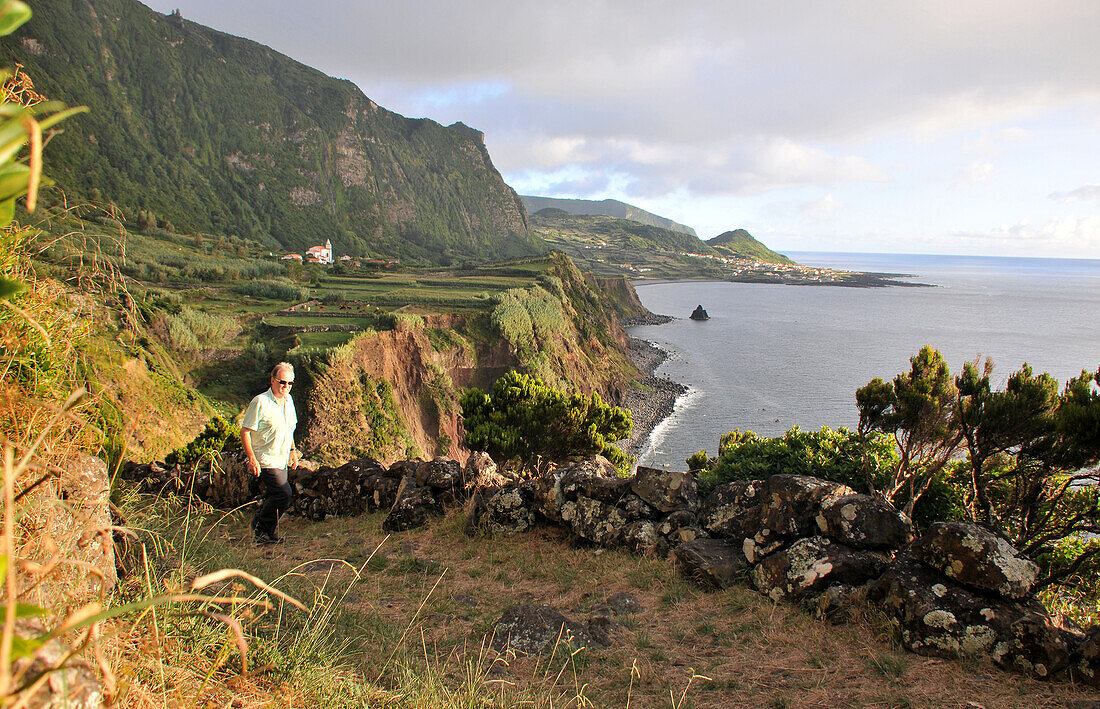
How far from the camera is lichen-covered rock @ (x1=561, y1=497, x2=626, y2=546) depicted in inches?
307

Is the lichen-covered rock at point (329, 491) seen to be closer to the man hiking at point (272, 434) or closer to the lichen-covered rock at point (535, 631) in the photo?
the man hiking at point (272, 434)

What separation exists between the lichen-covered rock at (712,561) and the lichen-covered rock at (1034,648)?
238 cm

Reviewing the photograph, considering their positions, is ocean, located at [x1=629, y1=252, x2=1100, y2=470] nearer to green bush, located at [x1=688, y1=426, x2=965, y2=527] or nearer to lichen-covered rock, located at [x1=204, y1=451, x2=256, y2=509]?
green bush, located at [x1=688, y1=426, x2=965, y2=527]

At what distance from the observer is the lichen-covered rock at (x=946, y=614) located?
15.7 feet

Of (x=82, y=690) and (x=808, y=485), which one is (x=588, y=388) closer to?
(x=808, y=485)

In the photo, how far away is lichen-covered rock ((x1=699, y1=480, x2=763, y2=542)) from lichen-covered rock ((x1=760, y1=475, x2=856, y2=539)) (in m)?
0.26

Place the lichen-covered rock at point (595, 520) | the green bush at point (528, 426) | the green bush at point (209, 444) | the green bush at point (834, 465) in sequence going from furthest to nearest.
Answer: the green bush at point (528, 426) → the green bush at point (209, 444) → the green bush at point (834, 465) → the lichen-covered rock at point (595, 520)

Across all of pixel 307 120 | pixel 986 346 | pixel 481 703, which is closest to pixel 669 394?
pixel 986 346

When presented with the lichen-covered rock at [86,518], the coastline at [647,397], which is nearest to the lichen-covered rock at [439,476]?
the lichen-covered rock at [86,518]

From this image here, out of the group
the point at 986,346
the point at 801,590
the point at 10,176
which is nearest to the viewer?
the point at 10,176

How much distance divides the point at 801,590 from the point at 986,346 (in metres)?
85.4

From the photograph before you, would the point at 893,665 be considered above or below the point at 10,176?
below

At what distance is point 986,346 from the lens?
72.8 meters

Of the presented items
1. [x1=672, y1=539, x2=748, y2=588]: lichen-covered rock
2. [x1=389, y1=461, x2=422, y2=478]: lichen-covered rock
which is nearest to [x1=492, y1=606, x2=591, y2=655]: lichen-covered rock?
[x1=672, y1=539, x2=748, y2=588]: lichen-covered rock
